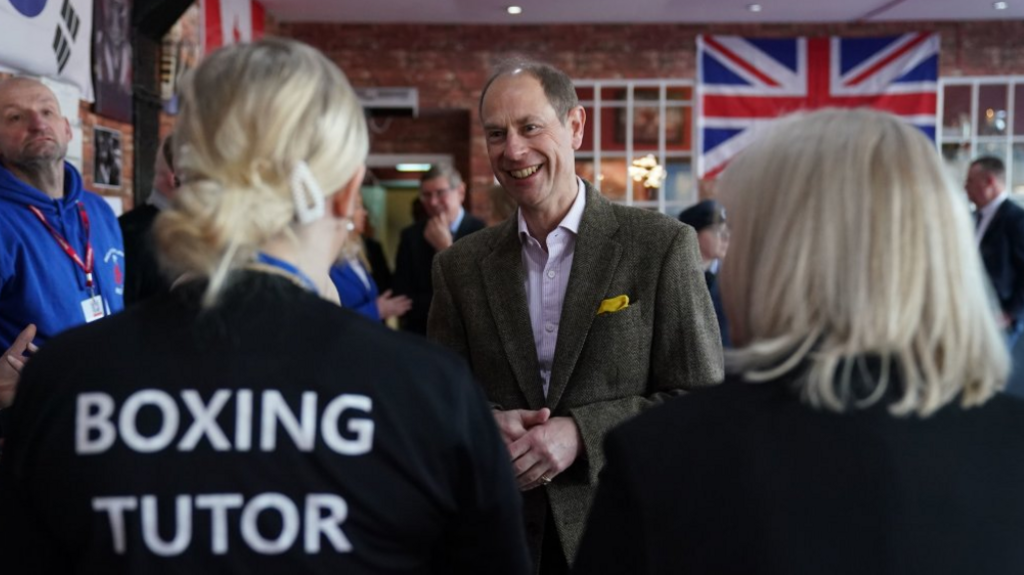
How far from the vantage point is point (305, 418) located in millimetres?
1038

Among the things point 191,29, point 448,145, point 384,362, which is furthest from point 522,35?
point 384,362

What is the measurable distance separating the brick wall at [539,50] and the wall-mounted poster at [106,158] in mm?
3684

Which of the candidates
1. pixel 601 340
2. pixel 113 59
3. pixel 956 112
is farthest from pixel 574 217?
pixel 956 112

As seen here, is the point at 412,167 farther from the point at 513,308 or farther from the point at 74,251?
the point at 513,308

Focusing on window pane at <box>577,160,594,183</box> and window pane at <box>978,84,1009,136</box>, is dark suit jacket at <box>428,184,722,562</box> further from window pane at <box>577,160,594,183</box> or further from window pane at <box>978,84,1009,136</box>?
window pane at <box>978,84,1009,136</box>

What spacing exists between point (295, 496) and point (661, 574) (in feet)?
1.24

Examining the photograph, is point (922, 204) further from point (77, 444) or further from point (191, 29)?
point (191, 29)

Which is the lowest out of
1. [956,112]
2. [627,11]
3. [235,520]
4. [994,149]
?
[235,520]

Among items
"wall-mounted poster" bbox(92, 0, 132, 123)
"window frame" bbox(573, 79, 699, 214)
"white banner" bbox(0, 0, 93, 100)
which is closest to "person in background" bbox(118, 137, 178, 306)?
"white banner" bbox(0, 0, 93, 100)

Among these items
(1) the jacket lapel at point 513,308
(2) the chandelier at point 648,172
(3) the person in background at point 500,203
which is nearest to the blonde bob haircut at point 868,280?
(1) the jacket lapel at point 513,308

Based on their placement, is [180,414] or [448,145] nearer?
[180,414]

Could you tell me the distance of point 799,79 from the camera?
9508mm

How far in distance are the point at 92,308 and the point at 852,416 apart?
2.56m

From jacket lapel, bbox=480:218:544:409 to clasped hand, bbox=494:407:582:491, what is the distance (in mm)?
110
